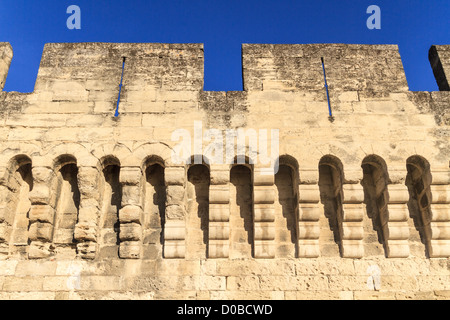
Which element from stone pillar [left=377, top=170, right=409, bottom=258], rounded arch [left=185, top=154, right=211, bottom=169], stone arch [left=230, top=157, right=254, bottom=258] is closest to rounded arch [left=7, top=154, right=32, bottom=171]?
rounded arch [left=185, top=154, right=211, bottom=169]

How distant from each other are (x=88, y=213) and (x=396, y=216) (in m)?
4.26

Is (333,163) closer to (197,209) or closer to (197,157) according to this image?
(197,157)

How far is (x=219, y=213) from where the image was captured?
18.6 ft

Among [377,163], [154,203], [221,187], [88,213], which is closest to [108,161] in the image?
[88,213]

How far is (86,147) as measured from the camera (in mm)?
5906

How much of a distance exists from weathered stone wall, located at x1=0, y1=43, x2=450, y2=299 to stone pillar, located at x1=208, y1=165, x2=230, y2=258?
0.8 inches

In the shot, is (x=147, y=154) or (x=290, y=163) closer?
(x=147, y=154)

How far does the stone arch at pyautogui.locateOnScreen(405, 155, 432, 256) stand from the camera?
5.82m

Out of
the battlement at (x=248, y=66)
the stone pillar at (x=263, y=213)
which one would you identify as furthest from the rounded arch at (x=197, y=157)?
the battlement at (x=248, y=66)

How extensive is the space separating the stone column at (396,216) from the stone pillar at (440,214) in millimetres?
363

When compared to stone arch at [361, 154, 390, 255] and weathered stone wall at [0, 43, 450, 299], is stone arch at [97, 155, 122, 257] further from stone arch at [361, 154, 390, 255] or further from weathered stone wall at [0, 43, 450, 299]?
stone arch at [361, 154, 390, 255]

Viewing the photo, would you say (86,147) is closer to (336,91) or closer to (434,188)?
(336,91)

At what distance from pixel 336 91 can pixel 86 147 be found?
153 inches

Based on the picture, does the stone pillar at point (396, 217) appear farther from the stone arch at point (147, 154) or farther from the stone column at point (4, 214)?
the stone column at point (4, 214)
